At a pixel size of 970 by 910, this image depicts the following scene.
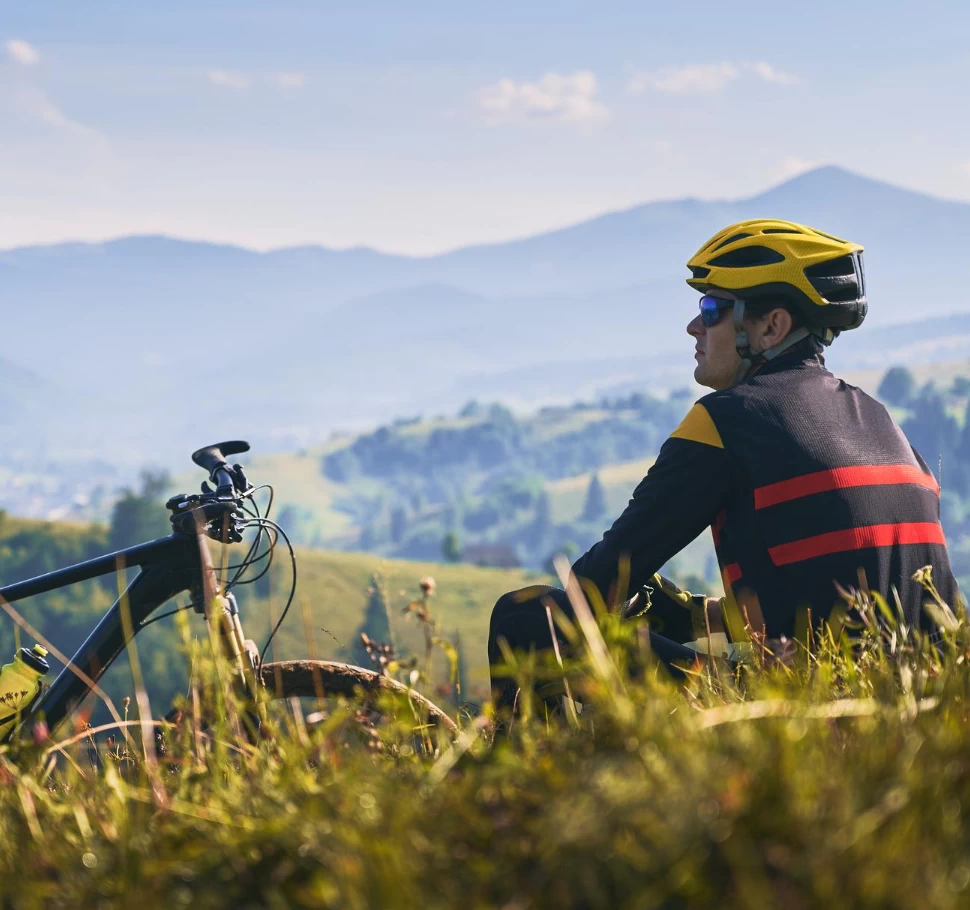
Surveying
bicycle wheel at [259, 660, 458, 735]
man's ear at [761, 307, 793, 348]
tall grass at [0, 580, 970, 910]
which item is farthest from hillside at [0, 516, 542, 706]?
tall grass at [0, 580, 970, 910]

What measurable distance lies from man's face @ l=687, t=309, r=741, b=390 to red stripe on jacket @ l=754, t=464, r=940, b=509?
2.78 feet

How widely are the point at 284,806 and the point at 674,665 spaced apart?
2.08m

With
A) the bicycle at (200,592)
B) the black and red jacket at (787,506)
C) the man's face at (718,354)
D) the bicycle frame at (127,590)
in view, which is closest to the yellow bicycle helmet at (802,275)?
the man's face at (718,354)

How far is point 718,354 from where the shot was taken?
4984mm

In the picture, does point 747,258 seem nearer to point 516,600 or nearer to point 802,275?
point 802,275

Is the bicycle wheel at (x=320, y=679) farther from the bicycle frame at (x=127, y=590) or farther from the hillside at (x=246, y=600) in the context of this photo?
the hillside at (x=246, y=600)

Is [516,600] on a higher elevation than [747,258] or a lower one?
lower

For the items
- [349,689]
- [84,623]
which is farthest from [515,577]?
[349,689]

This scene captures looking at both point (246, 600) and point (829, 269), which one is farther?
point (246, 600)

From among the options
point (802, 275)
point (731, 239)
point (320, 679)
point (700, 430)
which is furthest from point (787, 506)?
point (320, 679)

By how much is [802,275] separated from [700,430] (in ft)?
3.34

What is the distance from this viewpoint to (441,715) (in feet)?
14.8

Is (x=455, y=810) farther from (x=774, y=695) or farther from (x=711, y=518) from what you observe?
(x=711, y=518)

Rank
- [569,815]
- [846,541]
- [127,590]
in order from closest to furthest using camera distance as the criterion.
Answer: [569,815] → [846,541] → [127,590]
